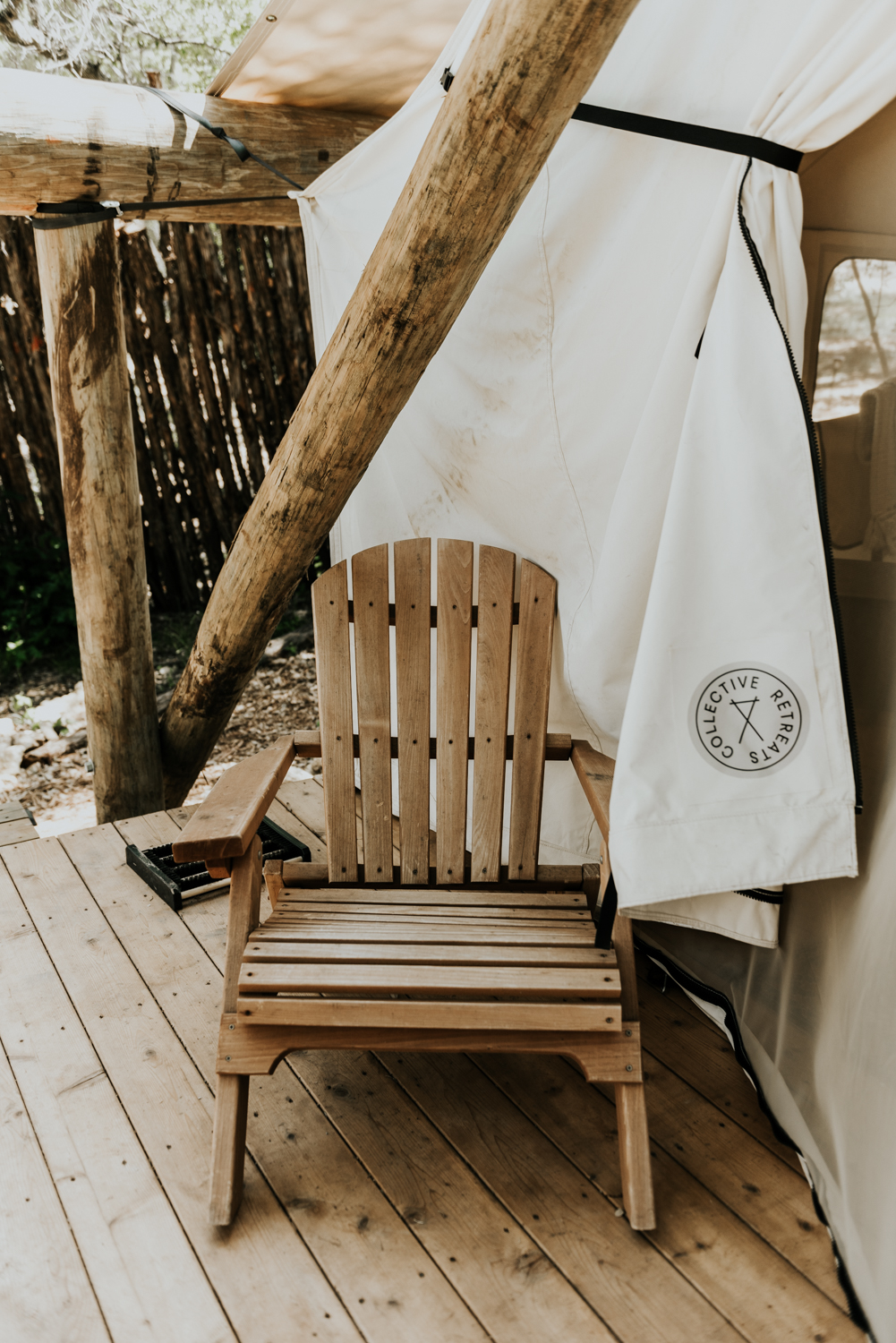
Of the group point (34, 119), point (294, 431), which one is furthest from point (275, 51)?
point (294, 431)

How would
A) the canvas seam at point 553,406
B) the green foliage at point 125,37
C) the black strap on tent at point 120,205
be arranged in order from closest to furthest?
the canvas seam at point 553,406, the black strap on tent at point 120,205, the green foliage at point 125,37

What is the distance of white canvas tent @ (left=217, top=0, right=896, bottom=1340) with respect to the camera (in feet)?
4.73

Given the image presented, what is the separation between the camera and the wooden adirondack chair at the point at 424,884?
1.58 m

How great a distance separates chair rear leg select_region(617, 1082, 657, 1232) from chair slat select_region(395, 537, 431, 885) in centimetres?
69

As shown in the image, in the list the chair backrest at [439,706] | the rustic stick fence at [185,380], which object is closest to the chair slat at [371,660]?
the chair backrest at [439,706]

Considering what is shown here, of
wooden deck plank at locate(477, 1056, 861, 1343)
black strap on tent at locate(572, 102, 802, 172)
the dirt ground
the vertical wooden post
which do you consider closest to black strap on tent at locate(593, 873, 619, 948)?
wooden deck plank at locate(477, 1056, 861, 1343)

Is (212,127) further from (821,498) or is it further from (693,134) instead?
(821,498)

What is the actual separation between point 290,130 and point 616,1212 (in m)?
2.60

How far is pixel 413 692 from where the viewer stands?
2.13 meters

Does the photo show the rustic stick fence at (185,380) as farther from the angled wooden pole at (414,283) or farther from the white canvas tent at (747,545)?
the white canvas tent at (747,545)

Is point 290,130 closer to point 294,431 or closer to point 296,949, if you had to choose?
point 294,431

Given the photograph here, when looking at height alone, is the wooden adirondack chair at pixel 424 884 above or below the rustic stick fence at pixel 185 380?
below

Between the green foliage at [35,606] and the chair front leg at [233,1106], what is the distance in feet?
10.6

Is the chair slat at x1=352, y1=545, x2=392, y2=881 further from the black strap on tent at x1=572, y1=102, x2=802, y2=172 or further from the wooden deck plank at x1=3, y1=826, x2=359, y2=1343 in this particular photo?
the black strap on tent at x1=572, y1=102, x2=802, y2=172
